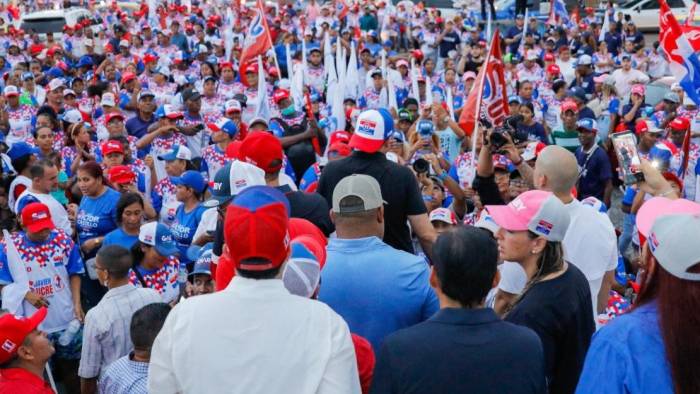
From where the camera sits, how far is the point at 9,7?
2386 cm

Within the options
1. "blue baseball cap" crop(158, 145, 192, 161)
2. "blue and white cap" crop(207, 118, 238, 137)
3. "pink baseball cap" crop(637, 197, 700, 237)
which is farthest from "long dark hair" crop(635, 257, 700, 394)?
"blue and white cap" crop(207, 118, 238, 137)

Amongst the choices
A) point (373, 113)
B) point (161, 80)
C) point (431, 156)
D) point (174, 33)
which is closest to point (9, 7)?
point (174, 33)

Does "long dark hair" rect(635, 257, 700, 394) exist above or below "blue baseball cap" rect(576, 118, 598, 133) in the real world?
above

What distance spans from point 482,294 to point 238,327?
30.6 inches

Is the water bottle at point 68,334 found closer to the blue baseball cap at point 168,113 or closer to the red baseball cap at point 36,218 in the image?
the red baseball cap at point 36,218

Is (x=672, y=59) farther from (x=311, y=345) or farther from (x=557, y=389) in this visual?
(x=311, y=345)

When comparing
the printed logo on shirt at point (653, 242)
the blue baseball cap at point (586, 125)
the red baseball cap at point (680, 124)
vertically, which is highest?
the printed logo on shirt at point (653, 242)

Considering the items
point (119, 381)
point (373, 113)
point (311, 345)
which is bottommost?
point (119, 381)

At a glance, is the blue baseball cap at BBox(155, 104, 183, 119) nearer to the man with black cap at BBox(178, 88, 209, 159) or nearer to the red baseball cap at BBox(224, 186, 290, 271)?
the man with black cap at BBox(178, 88, 209, 159)

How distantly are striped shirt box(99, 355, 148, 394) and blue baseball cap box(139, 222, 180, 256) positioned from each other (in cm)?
161

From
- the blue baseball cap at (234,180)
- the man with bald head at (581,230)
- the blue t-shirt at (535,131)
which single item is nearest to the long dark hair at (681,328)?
the man with bald head at (581,230)

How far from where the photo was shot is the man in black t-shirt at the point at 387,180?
4.43 metres

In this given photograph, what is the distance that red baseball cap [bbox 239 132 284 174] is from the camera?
14.7ft

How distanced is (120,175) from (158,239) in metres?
1.78
